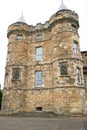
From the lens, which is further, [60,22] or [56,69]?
[60,22]

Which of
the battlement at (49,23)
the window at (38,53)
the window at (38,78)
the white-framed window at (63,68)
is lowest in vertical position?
the window at (38,78)

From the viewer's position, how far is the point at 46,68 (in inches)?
904

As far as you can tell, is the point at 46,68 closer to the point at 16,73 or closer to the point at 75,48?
the point at 16,73

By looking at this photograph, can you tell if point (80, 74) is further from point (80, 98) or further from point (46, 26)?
point (46, 26)

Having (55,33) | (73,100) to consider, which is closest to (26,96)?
(73,100)

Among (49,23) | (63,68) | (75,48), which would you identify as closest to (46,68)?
(63,68)

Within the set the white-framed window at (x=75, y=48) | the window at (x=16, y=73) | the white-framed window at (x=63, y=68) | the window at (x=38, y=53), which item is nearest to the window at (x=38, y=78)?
the window at (x=38, y=53)

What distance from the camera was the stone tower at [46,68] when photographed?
19.8 m

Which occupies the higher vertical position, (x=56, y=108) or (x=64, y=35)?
(x=64, y=35)

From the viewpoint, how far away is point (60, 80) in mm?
20219

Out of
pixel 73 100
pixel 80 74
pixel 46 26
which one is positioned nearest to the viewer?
pixel 73 100

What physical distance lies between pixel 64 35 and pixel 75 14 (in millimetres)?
4019

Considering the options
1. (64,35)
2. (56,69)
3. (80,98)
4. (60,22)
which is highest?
(60,22)

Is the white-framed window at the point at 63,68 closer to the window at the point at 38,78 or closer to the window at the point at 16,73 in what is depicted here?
the window at the point at 38,78
